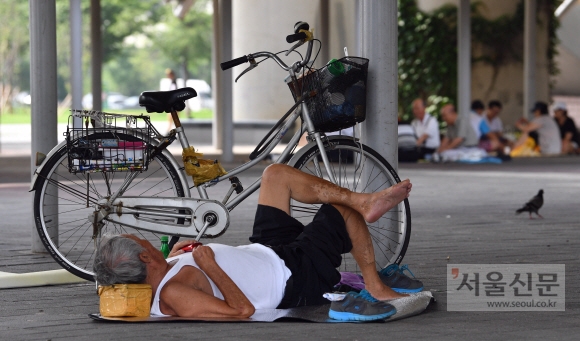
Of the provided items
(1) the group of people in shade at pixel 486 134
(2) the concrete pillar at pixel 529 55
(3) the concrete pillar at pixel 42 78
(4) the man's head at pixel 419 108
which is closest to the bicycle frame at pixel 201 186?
(3) the concrete pillar at pixel 42 78

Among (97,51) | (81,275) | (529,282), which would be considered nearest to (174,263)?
(81,275)

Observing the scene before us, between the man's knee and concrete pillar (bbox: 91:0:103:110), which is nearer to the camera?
the man's knee

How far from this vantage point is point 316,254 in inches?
189

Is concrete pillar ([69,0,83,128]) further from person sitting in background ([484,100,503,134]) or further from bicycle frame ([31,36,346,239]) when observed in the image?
bicycle frame ([31,36,346,239])

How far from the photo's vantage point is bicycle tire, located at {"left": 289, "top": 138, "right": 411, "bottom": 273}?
19.2ft

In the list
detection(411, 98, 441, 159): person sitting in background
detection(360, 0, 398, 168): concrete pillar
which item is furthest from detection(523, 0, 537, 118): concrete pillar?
detection(360, 0, 398, 168): concrete pillar

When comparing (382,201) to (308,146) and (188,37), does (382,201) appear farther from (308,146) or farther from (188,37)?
(188,37)

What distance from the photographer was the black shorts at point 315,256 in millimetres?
4801

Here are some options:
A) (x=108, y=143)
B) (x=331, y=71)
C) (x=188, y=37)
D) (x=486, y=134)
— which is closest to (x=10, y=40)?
(x=188, y=37)

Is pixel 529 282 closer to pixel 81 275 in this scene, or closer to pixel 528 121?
pixel 81 275

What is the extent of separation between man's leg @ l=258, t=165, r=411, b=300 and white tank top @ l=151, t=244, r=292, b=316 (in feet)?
1.25

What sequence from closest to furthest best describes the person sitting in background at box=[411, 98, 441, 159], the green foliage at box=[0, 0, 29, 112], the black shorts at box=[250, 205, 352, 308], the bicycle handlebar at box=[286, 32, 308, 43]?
the black shorts at box=[250, 205, 352, 308], the bicycle handlebar at box=[286, 32, 308, 43], the person sitting in background at box=[411, 98, 441, 159], the green foliage at box=[0, 0, 29, 112]

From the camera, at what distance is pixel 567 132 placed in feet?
60.3

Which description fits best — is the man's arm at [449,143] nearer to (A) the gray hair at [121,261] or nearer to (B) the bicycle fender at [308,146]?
(B) the bicycle fender at [308,146]
